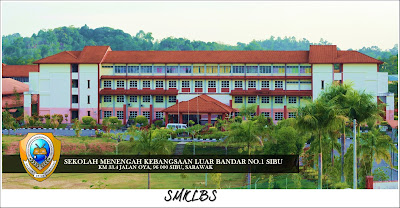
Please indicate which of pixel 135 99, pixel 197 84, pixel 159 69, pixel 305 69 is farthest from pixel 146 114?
pixel 305 69

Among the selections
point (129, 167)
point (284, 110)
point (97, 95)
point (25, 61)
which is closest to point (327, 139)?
point (129, 167)

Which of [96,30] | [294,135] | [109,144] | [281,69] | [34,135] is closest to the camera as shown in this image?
[34,135]

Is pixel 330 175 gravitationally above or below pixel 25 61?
below

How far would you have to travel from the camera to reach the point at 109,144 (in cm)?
2923

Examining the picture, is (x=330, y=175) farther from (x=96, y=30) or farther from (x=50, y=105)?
(x=96, y=30)

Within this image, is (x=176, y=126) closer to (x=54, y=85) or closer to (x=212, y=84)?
(x=212, y=84)

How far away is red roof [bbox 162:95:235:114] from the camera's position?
36.2m

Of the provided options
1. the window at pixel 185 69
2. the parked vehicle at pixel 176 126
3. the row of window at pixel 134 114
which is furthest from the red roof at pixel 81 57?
the parked vehicle at pixel 176 126

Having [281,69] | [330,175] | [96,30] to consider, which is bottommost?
[330,175]

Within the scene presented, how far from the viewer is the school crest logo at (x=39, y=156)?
58.3 feet

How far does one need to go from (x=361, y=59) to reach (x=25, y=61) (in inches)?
1471

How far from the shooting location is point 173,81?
39750 millimetres

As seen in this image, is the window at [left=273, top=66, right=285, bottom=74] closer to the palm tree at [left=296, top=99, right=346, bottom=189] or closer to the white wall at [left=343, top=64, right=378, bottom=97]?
the white wall at [left=343, top=64, right=378, bottom=97]

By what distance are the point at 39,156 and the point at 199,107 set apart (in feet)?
63.8
